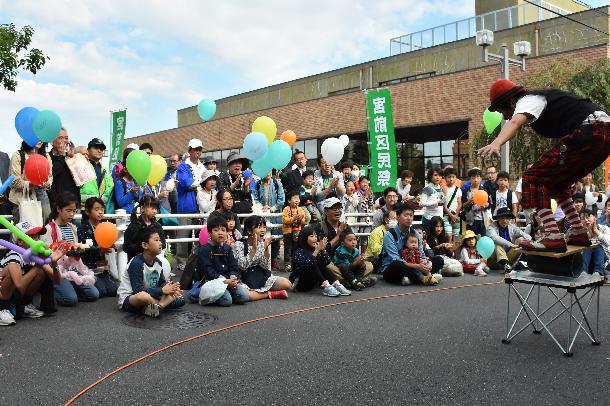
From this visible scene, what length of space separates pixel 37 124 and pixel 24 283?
1.98 meters

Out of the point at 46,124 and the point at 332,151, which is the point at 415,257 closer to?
the point at 332,151

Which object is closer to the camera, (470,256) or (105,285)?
(105,285)

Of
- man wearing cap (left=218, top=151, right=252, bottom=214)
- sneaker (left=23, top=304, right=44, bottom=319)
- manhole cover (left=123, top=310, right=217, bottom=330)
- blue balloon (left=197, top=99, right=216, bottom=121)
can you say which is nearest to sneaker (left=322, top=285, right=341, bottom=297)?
manhole cover (left=123, top=310, right=217, bottom=330)

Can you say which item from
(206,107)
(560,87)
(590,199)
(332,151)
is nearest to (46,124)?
(206,107)

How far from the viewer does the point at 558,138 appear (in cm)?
468

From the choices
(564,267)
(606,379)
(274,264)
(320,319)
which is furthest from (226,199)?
(606,379)

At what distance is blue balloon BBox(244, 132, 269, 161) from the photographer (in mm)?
8336

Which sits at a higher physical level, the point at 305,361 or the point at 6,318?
the point at 6,318

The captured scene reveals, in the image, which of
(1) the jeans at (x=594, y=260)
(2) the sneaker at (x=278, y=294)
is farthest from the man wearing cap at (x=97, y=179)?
(1) the jeans at (x=594, y=260)

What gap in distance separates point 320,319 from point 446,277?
3840mm

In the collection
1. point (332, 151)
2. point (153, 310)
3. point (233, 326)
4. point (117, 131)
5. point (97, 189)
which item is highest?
point (117, 131)

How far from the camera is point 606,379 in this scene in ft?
12.7

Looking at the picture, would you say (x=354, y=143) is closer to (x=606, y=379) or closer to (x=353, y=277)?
(x=353, y=277)

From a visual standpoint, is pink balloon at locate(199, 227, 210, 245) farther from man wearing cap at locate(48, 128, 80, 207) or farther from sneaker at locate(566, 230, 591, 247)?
sneaker at locate(566, 230, 591, 247)
